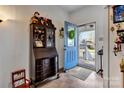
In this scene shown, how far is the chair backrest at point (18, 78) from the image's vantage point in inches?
77.0

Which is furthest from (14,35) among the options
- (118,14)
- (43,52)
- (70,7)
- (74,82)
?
(118,14)

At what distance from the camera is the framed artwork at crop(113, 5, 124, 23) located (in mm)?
1993

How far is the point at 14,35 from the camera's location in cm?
199

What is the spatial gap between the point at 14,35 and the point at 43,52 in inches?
23.1

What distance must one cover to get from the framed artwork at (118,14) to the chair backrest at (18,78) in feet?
5.50

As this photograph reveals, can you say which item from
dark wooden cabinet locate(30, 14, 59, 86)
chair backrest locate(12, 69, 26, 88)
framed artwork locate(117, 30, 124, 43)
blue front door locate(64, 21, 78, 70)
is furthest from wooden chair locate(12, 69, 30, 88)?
framed artwork locate(117, 30, 124, 43)

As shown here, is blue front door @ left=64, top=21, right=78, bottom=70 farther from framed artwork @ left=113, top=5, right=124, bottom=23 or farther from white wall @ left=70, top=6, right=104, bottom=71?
framed artwork @ left=113, top=5, right=124, bottom=23

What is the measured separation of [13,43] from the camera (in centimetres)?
201

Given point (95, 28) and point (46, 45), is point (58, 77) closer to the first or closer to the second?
point (46, 45)

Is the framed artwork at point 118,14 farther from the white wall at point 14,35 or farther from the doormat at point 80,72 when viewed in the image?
the doormat at point 80,72

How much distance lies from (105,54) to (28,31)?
1344mm

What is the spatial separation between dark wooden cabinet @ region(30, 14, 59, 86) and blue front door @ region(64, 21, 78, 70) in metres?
0.19

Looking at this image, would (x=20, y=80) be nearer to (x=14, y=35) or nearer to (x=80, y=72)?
(x=14, y=35)
